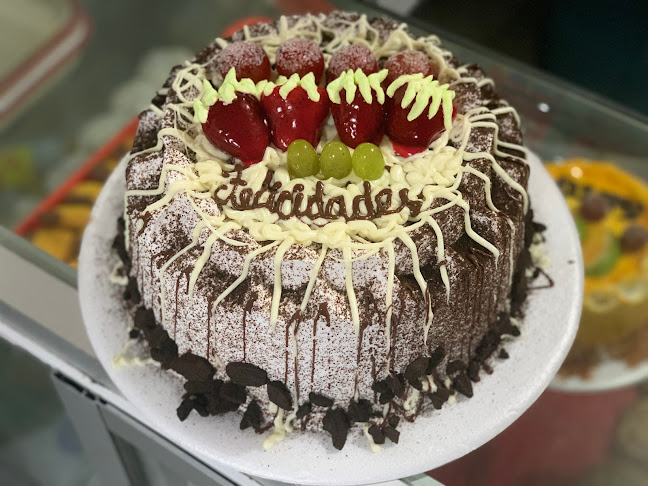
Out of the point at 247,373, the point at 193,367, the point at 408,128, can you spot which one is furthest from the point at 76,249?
the point at 408,128

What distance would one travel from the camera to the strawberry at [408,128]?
1.46m

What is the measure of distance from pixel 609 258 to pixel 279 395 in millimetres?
1295

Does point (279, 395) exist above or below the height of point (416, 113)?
below

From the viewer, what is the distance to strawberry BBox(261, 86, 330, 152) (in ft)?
4.78

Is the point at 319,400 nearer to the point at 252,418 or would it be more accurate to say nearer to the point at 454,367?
the point at 252,418

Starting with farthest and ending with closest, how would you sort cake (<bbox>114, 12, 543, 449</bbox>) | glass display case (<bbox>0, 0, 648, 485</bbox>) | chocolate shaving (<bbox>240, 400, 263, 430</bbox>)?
glass display case (<bbox>0, 0, 648, 485</bbox>) → chocolate shaving (<bbox>240, 400, 263, 430</bbox>) → cake (<bbox>114, 12, 543, 449</bbox>)

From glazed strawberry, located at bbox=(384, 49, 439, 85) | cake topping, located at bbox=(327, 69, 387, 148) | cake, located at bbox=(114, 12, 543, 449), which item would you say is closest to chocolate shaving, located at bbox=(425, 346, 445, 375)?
cake, located at bbox=(114, 12, 543, 449)

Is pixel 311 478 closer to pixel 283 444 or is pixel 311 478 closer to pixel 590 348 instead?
pixel 283 444

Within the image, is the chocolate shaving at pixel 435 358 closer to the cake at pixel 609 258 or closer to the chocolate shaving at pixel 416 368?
the chocolate shaving at pixel 416 368

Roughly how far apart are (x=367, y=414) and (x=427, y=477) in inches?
6.8

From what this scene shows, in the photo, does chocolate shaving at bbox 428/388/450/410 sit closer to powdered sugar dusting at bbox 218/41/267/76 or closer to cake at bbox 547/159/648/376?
cake at bbox 547/159/648/376

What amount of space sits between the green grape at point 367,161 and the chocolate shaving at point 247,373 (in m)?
0.45

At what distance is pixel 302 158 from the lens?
141cm

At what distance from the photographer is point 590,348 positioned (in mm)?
2064
